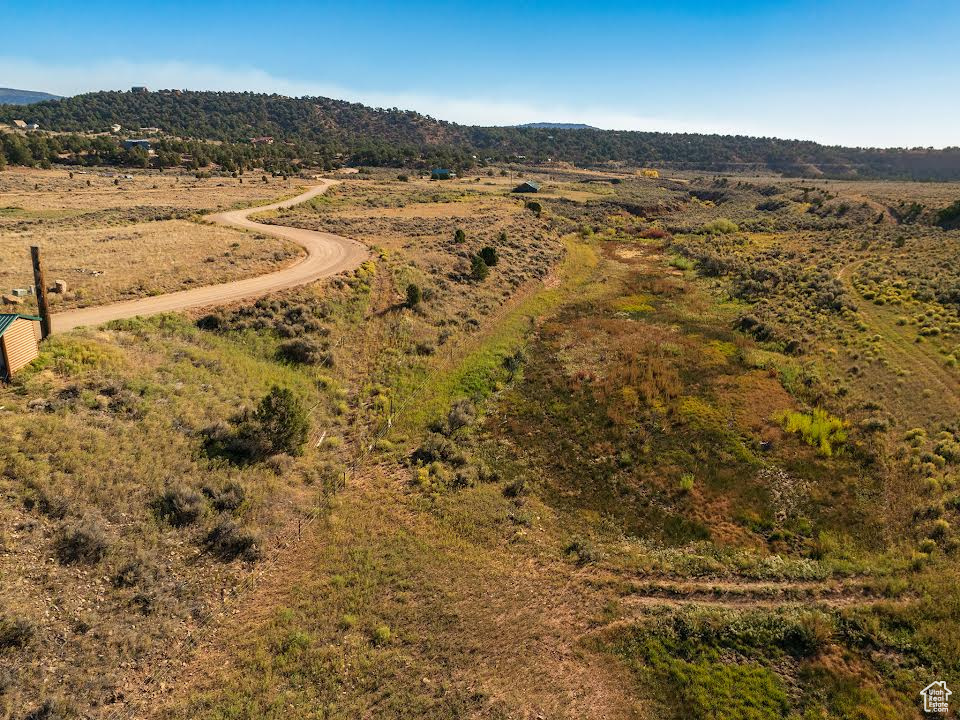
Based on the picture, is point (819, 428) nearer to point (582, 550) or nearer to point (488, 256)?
point (582, 550)

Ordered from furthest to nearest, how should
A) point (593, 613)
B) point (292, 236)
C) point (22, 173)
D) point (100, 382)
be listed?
point (22, 173)
point (292, 236)
point (100, 382)
point (593, 613)

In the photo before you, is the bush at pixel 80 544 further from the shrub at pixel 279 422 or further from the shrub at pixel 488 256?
the shrub at pixel 488 256

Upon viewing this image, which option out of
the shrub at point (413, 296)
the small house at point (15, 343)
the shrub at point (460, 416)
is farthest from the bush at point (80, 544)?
the shrub at point (413, 296)

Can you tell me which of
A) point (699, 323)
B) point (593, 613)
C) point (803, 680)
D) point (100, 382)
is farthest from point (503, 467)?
point (699, 323)

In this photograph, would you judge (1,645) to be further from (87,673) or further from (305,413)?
(305,413)

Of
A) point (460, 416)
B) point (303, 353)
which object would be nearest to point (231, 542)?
point (460, 416)

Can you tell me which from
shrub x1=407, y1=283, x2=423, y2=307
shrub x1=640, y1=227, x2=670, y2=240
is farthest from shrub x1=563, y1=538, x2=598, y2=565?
shrub x1=640, y1=227, x2=670, y2=240
